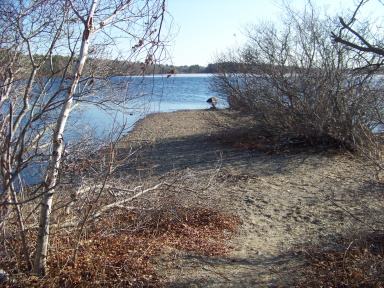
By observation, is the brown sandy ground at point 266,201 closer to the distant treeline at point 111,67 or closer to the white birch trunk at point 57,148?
the distant treeline at point 111,67

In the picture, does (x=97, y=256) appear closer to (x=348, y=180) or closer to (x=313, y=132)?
(x=348, y=180)

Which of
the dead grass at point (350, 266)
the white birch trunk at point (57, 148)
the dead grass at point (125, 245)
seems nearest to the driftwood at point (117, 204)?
the dead grass at point (125, 245)

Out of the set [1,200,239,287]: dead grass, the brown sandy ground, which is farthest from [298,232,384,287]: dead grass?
[1,200,239,287]: dead grass

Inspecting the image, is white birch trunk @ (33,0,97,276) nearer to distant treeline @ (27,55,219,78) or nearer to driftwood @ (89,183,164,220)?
distant treeline @ (27,55,219,78)

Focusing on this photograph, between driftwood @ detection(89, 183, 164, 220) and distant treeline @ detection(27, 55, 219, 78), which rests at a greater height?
distant treeline @ detection(27, 55, 219, 78)

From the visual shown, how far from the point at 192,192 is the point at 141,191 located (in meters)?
0.89

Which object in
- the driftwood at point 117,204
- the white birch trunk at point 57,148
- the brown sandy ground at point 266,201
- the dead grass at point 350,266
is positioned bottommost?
the brown sandy ground at point 266,201

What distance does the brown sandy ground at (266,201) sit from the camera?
165 inches

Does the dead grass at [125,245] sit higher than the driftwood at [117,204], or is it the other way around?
the driftwood at [117,204]

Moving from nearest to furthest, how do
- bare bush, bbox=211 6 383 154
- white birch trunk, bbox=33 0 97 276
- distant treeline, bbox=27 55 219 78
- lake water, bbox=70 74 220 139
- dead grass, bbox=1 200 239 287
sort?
white birch trunk, bbox=33 0 97 276, dead grass, bbox=1 200 239 287, distant treeline, bbox=27 55 219 78, lake water, bbox=70 74 220 139, bare bush, bbox=211 6 383 154

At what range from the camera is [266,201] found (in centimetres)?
724

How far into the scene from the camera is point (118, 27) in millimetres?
3941

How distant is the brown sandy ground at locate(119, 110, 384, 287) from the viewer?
418 centimetres

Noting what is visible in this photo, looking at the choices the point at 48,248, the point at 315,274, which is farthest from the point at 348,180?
the point at 48,248
